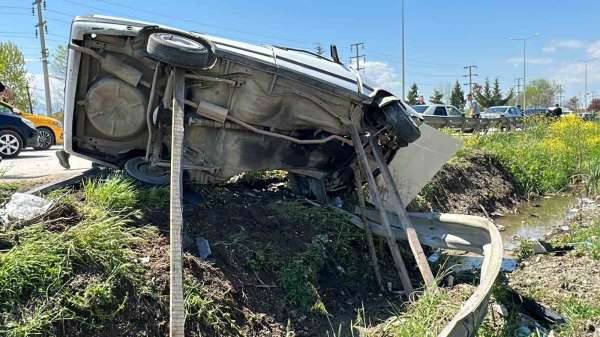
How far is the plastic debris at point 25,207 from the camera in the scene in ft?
11.7

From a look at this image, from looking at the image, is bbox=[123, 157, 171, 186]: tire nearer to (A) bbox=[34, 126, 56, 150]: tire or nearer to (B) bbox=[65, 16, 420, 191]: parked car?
(B) bbox=[65, 16, 420, 191]: parked car

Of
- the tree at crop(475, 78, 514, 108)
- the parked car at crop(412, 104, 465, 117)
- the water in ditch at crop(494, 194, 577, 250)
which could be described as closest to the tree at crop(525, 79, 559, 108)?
the tree at crop(475, 78, 514, 108)

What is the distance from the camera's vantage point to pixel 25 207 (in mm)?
3678

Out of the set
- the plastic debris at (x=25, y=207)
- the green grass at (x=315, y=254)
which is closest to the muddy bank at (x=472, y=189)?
the green grass at (x=315, y=254)

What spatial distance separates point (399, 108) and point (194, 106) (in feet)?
6.51

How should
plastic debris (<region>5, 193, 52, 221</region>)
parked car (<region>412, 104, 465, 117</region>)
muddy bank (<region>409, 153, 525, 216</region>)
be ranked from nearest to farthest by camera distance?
plastic debris (<region>5, 193, 52, 221</region>) → muddy bank (<region>409, 153, 525, 216</region>) → parked car (<region>412, 104, 465, 117</region>)

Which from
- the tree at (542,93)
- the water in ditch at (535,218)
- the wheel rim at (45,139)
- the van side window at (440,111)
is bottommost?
the water in ditch at (535,218)

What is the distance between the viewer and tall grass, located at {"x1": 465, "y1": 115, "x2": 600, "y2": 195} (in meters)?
11.2

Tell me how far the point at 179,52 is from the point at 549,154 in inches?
405

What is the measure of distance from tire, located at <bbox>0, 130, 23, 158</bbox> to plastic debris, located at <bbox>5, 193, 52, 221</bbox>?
8.46 m

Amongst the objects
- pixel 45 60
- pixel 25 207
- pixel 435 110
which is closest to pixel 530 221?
pixel 25 207

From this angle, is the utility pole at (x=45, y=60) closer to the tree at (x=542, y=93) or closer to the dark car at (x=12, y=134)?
the dark car at (x=12, y=134)

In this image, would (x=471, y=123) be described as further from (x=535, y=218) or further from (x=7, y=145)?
(x=7, y=145)

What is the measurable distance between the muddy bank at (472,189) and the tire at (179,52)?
4.03 m
